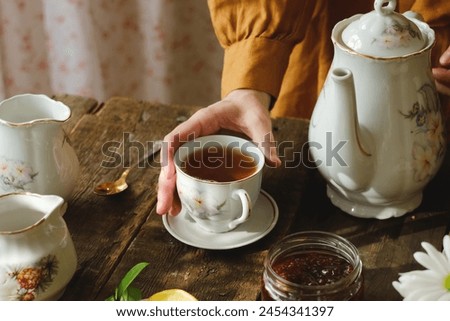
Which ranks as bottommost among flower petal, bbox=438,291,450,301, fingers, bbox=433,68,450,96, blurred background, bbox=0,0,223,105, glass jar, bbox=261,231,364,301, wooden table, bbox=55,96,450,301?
blurred background, bbox=0,0,223,105

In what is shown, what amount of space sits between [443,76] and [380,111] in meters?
0.21

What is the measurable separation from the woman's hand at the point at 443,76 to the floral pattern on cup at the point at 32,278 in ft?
2.08

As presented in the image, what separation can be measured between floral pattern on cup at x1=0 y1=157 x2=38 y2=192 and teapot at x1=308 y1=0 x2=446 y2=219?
403 mm

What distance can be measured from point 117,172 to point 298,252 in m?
0.37

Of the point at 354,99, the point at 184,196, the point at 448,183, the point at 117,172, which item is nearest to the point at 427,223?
the point at 448,183

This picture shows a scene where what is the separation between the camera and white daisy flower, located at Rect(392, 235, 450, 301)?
0.84m

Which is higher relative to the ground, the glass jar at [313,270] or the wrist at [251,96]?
the wrist at [251,96]

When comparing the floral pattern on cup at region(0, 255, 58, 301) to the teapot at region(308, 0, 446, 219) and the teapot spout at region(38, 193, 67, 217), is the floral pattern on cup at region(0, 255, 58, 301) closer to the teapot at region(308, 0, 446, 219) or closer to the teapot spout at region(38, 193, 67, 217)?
the teapot spout at region(38, 193, 67, 217)

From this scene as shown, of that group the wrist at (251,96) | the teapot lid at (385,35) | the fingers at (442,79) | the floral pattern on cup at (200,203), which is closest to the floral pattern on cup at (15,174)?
the floral pattern on cup at (200,203)

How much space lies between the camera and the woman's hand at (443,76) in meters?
1.14

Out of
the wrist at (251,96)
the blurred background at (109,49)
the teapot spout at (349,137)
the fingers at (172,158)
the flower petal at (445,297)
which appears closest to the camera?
the flower petal at (445,297)

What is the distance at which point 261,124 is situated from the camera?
1.17m

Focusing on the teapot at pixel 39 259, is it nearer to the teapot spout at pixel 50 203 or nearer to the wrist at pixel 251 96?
the teapot spout at pixel 50 203

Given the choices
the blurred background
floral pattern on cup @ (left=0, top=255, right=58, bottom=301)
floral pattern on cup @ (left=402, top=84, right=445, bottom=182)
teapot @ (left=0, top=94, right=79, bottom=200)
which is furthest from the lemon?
the blurred background
